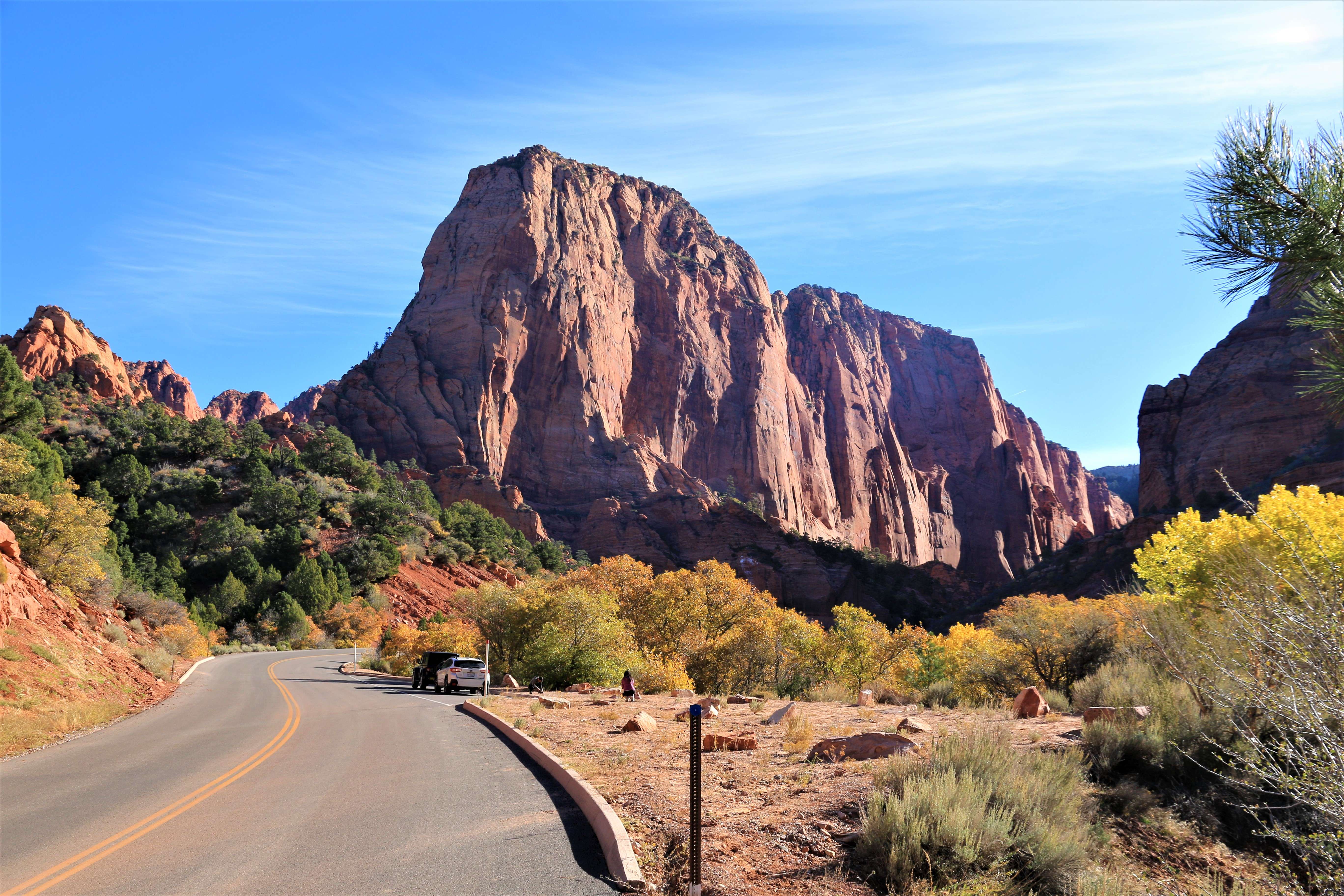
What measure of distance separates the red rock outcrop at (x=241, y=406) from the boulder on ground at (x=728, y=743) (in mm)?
196554

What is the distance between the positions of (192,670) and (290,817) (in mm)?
29299

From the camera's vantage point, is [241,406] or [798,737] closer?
[798,737]

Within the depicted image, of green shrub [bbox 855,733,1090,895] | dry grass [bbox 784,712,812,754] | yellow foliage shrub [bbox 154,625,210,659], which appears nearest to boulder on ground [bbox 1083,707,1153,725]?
dry grass [bbox 784,712,812,754]

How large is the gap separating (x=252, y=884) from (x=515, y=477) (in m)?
89.9

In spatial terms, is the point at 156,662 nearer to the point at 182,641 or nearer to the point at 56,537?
the point at 56,537

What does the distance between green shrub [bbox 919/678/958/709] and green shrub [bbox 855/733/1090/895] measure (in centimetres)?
1142

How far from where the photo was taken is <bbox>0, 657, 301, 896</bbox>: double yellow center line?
19.9 ft

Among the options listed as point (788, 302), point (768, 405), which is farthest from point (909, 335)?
point (768, 405)

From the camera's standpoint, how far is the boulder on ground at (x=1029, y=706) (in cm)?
1416

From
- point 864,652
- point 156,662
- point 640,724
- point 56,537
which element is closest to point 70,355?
point 56,537

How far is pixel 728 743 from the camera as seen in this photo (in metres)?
11.5

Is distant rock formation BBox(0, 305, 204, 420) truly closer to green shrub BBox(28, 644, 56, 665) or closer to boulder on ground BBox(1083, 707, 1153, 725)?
green shrub BBox(28, 644, 56, 665)

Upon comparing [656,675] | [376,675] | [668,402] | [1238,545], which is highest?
[668,402]

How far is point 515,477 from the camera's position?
310 ft
